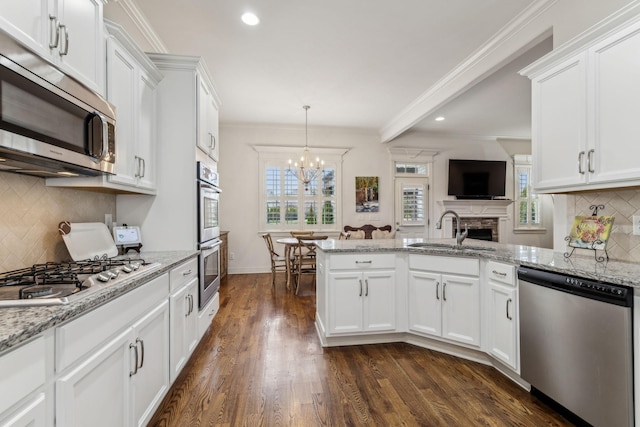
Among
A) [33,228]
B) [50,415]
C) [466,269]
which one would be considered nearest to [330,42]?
[466,269]

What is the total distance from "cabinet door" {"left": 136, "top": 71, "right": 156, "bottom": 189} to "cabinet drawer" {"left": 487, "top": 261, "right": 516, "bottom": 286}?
8.82ft

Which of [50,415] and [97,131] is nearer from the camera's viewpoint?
[50,415]

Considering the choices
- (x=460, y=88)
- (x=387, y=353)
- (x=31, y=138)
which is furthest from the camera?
(x=460, y=88)

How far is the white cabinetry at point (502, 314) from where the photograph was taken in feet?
6.49

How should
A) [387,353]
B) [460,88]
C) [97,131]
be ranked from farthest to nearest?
[460,88] → [387,353] → [97,131]

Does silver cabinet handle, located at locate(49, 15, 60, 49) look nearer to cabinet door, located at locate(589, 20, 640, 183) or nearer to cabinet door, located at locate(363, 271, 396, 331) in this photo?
cabinet door, located at locate(363, 271, 396, 331)

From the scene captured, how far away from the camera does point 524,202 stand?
264 inches

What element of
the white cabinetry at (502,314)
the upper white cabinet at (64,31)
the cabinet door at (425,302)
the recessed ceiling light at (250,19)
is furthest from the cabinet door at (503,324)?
the recessed ceiling light at (250,19)

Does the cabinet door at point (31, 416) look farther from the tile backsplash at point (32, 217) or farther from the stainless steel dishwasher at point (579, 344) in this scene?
the stainless steel dishwasher at point (579, 344)

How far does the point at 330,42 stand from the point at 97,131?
2.42 m

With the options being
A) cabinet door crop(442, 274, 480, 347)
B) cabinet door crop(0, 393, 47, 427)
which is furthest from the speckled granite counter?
cabinet door crop(442, 274, 480, 347)

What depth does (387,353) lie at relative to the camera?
249cm

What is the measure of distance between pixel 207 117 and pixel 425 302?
2.67 m

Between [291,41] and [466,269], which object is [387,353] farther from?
[291,41]
